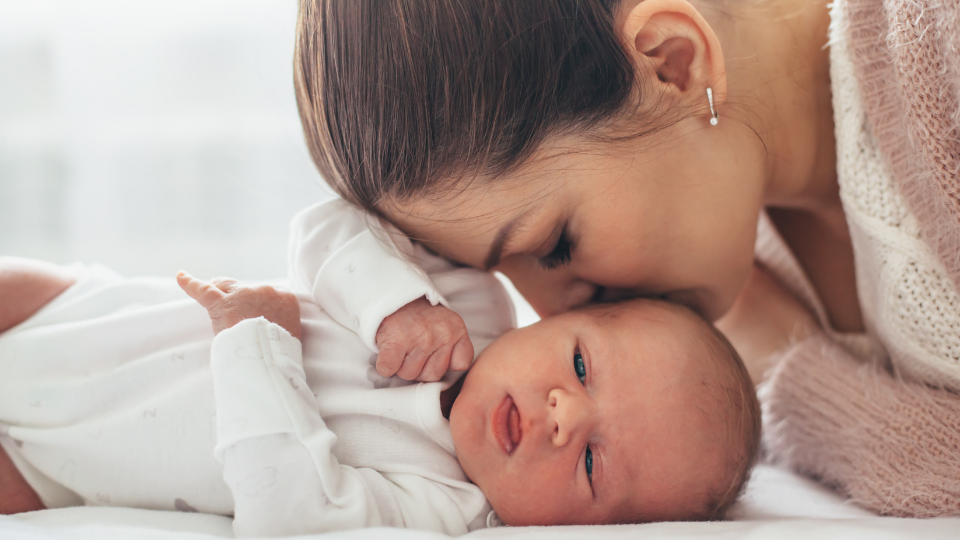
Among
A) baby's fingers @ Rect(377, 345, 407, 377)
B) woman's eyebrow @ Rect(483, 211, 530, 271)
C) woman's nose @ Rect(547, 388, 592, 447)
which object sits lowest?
woman's nose @ Rect(547, 388, 592, 447)

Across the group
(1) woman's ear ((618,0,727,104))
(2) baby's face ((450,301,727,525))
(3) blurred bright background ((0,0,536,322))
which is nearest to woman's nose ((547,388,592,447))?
(2) baby's face ((450,301,727,525))

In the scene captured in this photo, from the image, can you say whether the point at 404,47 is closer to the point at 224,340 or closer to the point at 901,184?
the point at 224,340

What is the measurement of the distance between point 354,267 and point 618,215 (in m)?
0.35

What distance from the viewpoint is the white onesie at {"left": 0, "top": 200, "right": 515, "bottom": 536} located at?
739mm

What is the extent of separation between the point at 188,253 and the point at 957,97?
5.30 ft

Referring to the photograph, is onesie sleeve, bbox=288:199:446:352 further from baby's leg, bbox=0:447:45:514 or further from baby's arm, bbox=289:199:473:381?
baby's leg, bbox=0:447:45:514

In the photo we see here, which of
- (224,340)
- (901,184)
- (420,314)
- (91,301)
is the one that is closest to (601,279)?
(420,314)

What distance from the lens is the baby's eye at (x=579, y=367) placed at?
2.84 ft

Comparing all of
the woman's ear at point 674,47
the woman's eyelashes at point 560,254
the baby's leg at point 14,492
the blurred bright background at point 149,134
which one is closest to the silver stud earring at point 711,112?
the woman's ear at point 674,47

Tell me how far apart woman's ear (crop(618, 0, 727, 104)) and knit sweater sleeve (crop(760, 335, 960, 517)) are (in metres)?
0.46

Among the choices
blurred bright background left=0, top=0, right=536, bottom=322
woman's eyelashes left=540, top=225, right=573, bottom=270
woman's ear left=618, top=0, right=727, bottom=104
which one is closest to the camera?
woman's ear left=618, top=0, right=727, bottom=104

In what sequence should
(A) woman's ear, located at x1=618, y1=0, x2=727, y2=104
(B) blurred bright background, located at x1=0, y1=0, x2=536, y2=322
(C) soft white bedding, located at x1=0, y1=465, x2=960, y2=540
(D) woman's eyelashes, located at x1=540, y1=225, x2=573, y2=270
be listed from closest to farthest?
(C) soft white bedding, located at x1=0, y1=465, x2=960, y2=540 < (A) woman's ear, located at x1=618, y1=0, x2=727, y2=104 < (D) woman's eyelashes, located at x1=540, y1=225, x2=573, y2=270 < (B) blurred bright background, located at x1=0, y1=0, x2=536, y2=322

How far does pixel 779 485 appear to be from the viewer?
3.30 feet

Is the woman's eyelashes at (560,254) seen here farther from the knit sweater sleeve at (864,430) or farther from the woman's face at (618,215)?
the knit sweater sleeve at (864,430)
